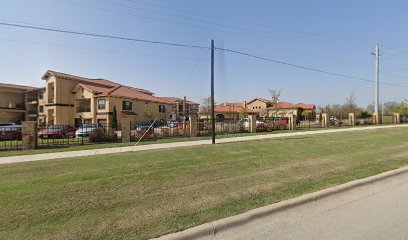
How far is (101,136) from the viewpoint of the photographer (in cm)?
1611

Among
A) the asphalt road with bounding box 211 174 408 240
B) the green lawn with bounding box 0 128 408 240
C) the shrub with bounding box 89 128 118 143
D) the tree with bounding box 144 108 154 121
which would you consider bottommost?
the asphalt road with bounding box 211 174 408 240

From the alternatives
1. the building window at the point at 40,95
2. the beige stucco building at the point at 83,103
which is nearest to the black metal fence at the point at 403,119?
the beige stucco building at the point at 83,103

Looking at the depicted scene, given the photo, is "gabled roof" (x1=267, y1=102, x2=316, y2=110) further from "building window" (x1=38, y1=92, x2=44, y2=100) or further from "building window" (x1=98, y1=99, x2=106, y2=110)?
"building window" (x1=38, y1=92, x2=44, y2=100)

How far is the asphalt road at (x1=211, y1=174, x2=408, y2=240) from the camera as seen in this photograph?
3.52m

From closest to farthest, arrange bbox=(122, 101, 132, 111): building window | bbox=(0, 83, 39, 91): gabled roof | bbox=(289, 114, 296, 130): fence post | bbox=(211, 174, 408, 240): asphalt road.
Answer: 1. bbox=(211, 174, 408, 240): asphalt road
2. bbox=(289, 114, 296, 130): fence post
3. bbox=(122, 101, 132, 111): building window
4. bbox=(0, 83, 39, 91): gabled roof

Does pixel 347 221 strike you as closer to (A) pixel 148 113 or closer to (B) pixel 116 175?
(B) pixel 116 175

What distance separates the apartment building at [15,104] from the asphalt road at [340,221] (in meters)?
52.0

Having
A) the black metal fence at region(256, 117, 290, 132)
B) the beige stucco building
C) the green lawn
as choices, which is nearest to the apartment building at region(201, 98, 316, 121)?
the beige stucco building

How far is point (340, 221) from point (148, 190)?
3.57 meters

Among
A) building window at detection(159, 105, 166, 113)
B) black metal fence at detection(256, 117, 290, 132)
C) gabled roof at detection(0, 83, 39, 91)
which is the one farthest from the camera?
building window at detection(159, 105, 166, 113)

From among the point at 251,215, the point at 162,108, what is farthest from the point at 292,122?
the point at 162,108

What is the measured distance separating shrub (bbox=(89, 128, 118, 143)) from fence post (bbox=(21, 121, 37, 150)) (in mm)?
3249

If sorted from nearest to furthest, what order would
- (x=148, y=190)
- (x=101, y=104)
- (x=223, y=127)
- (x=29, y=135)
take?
(x=148, y=190)
(x=29, y=135)
(x=223, y=127)
(x=101, y=104)

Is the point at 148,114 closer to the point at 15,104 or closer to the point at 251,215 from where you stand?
the point at 15,104
